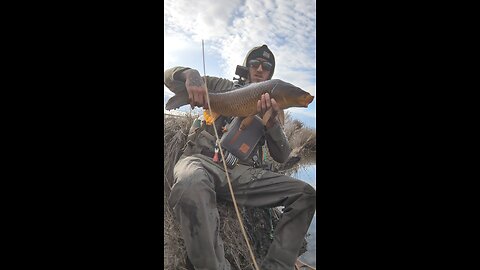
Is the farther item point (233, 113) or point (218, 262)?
point (233, 113)

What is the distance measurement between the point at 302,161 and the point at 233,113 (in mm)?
543

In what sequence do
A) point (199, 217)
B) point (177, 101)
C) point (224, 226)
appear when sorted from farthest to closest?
point (177, 101)
point (224, 226)
point (199, 217)

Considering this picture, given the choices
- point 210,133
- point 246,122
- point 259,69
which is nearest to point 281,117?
point 246,122

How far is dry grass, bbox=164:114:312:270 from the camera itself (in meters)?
2.97

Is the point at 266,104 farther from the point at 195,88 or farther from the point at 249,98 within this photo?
the point at 195,88

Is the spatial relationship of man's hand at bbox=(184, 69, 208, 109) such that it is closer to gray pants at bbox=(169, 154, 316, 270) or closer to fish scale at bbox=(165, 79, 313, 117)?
fish scale at bbox=(165, 79, 313, 117)

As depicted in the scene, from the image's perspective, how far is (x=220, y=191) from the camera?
9.98 feet

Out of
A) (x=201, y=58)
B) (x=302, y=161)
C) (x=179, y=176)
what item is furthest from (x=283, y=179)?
(x=201, y=58)

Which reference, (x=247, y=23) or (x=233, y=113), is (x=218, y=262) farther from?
(x=247, y=23)

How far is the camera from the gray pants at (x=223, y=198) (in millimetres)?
2881

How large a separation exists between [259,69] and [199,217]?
3.27 ft

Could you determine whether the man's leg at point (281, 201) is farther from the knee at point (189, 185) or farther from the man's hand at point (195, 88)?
the man's hand at point (195, 88)

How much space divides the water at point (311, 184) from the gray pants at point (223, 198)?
0.04 metres

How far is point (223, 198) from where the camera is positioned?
3.04 m
